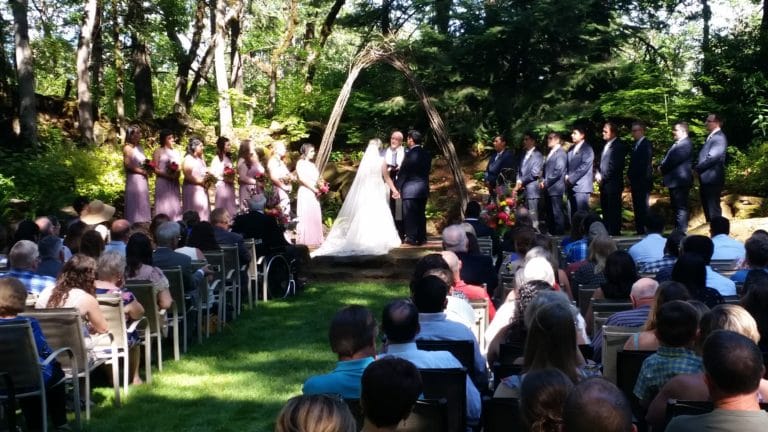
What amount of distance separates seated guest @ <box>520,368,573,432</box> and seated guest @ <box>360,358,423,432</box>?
39 centimetres

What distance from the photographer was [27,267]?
24.3 feet

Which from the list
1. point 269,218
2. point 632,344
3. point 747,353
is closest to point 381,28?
point 269,218

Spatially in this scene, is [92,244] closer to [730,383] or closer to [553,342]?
[553,342]

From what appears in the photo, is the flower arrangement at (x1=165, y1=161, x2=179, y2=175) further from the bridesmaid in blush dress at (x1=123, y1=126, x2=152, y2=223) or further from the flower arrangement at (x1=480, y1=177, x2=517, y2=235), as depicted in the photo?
→ the flower arrangement at (x1=480, y1=177, x2=517, y2=235)

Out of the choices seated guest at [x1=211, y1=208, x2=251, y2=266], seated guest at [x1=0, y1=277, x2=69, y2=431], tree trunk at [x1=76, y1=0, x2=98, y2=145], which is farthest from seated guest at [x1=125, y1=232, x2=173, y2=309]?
tree trunk at [x1=76, y1=0, x2=98, y2=145]

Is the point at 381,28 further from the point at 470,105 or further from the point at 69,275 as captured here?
the point at 69,275

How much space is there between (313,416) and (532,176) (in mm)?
12319

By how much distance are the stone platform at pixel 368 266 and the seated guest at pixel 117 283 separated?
6.14 meters

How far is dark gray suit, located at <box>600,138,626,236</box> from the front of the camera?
45.2 ft

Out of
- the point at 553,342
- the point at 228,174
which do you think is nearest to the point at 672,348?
the point at 553,342

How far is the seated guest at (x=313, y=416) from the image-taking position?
2734 millimetres

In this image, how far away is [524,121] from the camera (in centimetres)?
2003

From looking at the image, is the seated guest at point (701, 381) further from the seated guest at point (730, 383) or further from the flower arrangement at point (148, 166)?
the flower arrangement at point (148, 166)

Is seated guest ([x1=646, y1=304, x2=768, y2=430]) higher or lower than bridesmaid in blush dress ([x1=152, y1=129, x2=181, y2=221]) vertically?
lower
